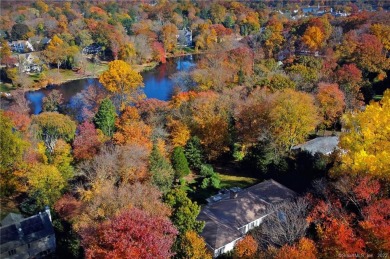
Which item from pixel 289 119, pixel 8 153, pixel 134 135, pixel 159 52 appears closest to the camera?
pixel 8 153

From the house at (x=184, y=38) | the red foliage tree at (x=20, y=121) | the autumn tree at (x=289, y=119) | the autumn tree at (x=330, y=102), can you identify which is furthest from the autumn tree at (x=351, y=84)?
the house at (x=184, y=38)

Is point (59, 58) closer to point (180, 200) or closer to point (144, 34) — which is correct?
point (144, 34)

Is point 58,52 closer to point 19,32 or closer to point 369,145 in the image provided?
point 19,32

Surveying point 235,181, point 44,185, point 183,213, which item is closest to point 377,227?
point 183,213

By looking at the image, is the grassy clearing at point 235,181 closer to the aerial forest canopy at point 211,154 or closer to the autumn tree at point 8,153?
the aerial forest canopy at point 211,154

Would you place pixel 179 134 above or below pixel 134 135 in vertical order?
Result: below

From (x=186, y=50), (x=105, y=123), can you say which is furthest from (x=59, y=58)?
(x=105, y=123)
